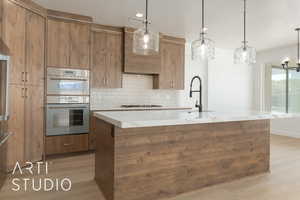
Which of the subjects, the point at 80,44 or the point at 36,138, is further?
the point at 80,44

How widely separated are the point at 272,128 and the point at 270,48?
8.31 feet

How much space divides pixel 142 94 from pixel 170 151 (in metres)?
2.93

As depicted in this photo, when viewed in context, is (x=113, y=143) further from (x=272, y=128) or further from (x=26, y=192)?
(x=272, y=128)

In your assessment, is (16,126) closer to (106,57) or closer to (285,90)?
(106,57)

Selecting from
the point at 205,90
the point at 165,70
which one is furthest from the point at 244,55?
the point at 205,90

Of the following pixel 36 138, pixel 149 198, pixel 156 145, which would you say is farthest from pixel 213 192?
pixel 36 138

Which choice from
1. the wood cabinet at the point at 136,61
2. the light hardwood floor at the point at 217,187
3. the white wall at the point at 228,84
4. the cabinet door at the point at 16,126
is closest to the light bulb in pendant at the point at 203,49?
the light hardwood floor at the point at 217,187

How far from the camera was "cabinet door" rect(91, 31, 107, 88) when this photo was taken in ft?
13.5

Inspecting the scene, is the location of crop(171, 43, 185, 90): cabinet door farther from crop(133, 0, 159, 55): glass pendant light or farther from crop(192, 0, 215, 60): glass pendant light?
crop(133, 0, 159, 55): glass pendant light

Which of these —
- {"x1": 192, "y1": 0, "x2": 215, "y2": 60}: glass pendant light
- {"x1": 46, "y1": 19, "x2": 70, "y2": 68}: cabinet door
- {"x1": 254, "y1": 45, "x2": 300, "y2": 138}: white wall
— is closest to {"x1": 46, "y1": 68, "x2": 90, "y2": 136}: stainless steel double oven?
{"x1": 46, "y1": 19, "x2": 70, "y2": 68}: cabinet door

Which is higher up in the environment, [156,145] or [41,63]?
[41,63]

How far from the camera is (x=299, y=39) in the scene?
5027 millimetres

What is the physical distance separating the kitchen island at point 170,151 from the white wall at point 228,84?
3.32 metres

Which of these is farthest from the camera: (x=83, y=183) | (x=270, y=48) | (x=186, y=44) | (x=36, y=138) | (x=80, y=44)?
(x=270, y=48)
